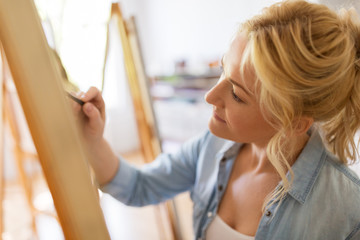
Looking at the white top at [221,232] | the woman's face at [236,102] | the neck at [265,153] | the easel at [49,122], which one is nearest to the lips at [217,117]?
the woman's face at [236,102]

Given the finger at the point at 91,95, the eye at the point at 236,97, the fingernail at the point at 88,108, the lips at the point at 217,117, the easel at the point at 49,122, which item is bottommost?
the lips at the point at 217,117

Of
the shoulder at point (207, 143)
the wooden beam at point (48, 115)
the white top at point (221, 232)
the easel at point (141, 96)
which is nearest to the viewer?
the wooden beam at point (48, 115)

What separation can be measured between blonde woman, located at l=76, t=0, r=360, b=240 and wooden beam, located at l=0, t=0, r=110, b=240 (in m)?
0.18

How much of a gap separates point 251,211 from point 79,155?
1.55 feet

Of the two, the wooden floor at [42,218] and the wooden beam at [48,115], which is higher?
the wooden beam at [48,115]

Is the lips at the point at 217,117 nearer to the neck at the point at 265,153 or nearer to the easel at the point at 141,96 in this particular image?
the neck at the point at 265,153

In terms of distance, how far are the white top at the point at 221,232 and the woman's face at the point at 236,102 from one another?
7.6 inches

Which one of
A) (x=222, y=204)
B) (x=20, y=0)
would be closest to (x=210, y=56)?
(x=222, y=204)

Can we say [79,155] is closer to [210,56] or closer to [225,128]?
[225,128]

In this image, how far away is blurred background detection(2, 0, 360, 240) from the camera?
0.56 m

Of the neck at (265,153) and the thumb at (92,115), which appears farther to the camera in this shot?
the neck at (265,153)

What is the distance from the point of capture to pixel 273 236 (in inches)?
21.5

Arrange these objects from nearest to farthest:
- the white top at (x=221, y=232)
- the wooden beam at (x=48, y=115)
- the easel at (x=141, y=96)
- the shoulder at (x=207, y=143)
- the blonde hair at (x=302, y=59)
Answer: the wooden beam at (x=48, y=115) → the blonde hair at (x=302, y=59) → the white top at (x=221, y=232) → the shoulder at (x=207, y=143) → the easel at (x=141, y=96)

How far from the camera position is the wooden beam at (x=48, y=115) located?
8.3 inches
